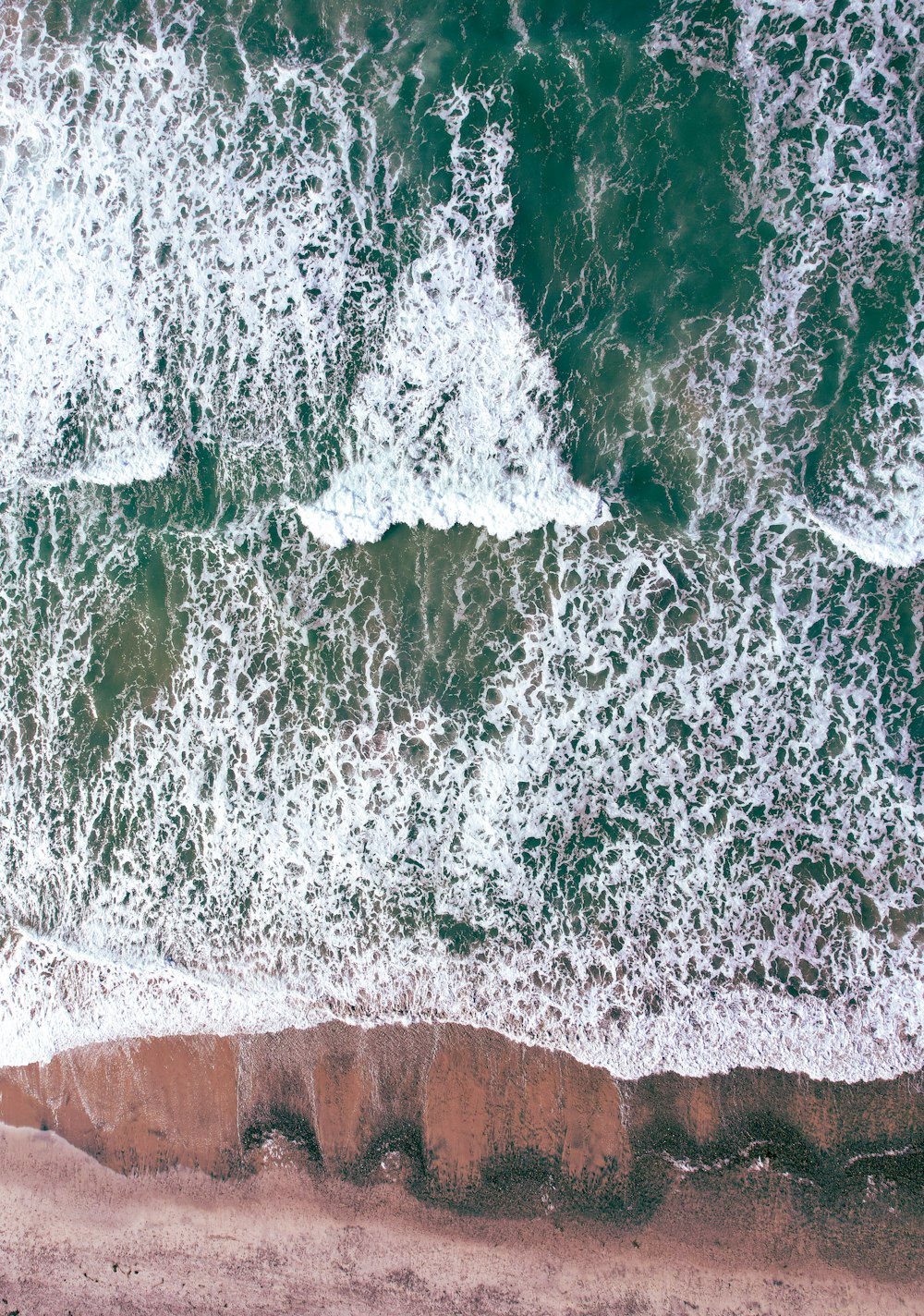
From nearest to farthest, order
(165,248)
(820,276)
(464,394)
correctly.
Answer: (820,276) < (464,394) < (165,248)

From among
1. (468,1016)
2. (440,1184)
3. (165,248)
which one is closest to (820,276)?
(165,248)

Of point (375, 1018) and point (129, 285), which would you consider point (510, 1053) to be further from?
point (129, 285)

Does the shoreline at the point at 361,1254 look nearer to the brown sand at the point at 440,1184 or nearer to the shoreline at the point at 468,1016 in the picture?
the brown sand at the point at 440,1184

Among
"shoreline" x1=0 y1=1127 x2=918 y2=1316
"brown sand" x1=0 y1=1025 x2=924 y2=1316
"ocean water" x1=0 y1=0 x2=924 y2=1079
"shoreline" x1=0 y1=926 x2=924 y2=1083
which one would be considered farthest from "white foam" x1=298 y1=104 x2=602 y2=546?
"shoreline" x1=0 y1=1127 x2=918 y2=1316

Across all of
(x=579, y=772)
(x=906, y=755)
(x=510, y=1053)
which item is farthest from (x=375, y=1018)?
(x=906, y=755)

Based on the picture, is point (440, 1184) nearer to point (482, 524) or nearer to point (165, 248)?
point (482, 524)

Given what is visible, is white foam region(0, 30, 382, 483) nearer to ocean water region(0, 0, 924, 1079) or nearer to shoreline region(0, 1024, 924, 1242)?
ocean water region(0, 0, 924, 1079)
